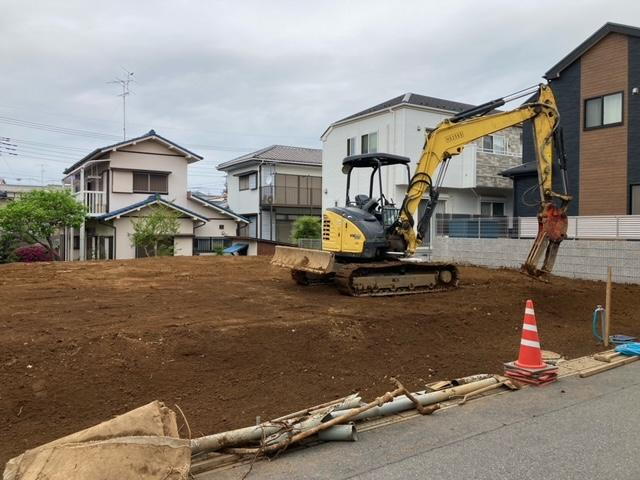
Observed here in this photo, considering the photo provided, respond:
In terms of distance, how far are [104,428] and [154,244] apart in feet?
64.2

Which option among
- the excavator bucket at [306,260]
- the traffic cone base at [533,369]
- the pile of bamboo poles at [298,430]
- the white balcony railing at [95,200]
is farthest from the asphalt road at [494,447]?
the white balcony railing at [95,200]

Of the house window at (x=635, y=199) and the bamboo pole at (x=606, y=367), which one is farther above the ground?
the house window at (x=635, y=199)

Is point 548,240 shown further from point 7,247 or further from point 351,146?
point 7,247

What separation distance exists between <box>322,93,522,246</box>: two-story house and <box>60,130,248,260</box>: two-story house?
22.6ft

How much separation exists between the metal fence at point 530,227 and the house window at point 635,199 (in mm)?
1476

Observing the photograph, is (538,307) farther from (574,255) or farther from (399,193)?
(399,193)

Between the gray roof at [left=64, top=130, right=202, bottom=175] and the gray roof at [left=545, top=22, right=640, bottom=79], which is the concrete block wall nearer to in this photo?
the gray roof at [left=545, top=22, right=640, bottom=79]

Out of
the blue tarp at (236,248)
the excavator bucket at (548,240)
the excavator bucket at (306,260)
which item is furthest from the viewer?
the blue tarp at (236,248)

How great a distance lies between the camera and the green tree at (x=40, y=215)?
Answer: 20125 millimetres

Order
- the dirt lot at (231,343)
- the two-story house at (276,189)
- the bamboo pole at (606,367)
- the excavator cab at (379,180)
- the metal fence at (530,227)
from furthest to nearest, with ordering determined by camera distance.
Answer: the two-story house at (276,189), the metal fence at (530,227), the excavator cab at (379,180), the bamboo pole at (606,367), the dirt lot at (231,343)

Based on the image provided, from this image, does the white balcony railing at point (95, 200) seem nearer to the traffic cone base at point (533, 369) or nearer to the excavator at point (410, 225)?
the excavator at point (410, 225)

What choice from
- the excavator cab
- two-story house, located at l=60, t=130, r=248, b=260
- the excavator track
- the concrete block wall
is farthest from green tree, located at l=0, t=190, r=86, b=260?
the concrete block wall

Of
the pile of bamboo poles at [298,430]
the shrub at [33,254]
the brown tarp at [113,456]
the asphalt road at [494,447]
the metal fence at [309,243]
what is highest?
the metal fence at [309,243]

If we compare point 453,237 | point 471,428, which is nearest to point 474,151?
point 453,237
